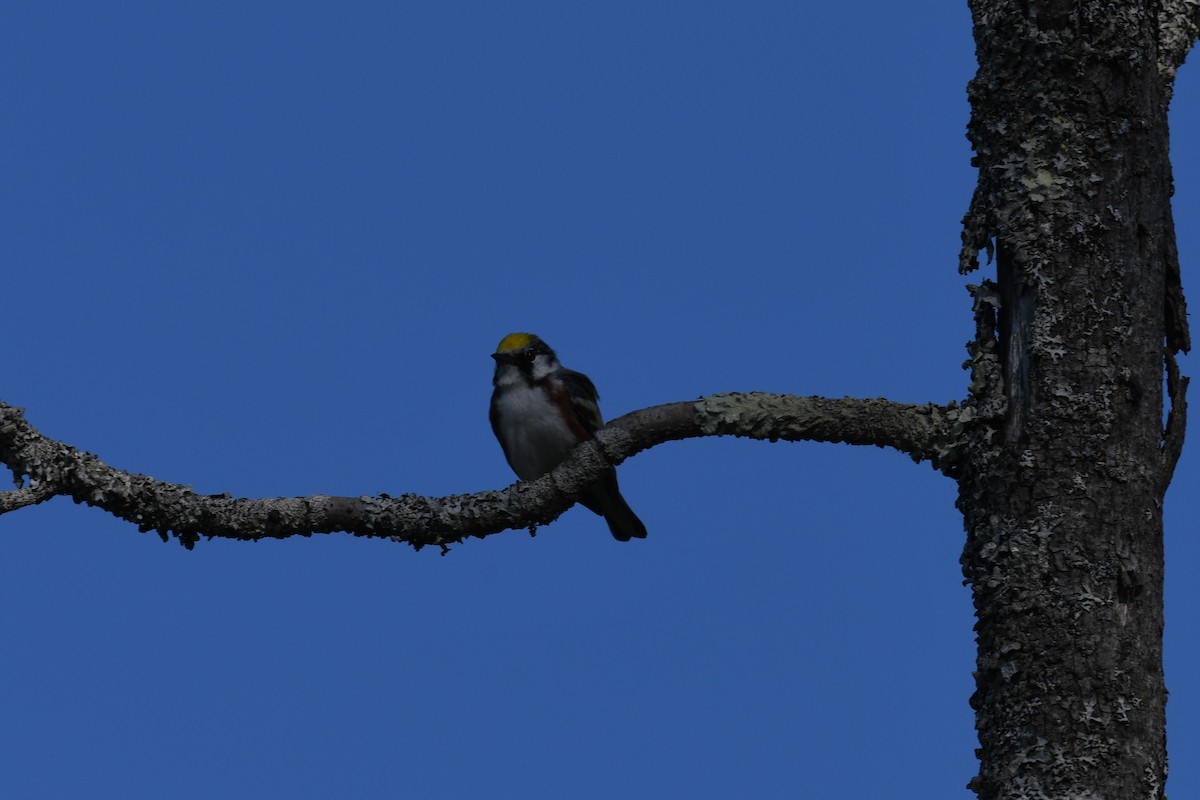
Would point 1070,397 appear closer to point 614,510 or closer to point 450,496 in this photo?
point 450,496

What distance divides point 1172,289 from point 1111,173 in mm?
389

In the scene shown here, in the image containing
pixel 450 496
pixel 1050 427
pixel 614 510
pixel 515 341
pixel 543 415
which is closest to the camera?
pixel 1050 427

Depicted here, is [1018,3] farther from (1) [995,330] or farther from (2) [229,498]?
(2) [229,498]

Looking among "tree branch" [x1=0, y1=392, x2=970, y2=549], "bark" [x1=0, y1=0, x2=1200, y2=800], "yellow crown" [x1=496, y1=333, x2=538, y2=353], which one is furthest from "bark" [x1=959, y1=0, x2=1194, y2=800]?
"yellow crown" [x1=496, y1=333, x2=538, y2=353]

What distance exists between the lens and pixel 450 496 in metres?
4.33

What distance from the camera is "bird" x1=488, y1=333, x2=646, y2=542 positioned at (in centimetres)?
722

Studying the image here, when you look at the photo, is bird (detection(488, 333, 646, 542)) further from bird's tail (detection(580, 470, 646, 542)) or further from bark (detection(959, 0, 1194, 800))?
bark (detection(959, 0, 1194, 800))

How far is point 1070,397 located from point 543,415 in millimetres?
4044

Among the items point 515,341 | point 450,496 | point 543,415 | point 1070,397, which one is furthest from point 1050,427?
point 515,341

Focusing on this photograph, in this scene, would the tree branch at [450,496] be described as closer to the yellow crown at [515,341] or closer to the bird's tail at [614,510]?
the bird's tail at [614,510]

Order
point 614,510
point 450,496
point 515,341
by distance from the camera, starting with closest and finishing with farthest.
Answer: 1. point 450,496
2. point 614,510
3. point 515,341

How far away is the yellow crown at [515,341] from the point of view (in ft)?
24.8

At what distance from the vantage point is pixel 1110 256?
3.63 metres

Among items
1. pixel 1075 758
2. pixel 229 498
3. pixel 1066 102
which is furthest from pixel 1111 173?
pixel 229 498
